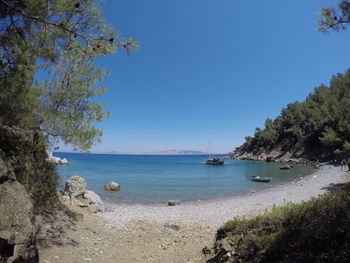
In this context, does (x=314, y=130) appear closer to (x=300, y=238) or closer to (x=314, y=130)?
(x=314, y=130)

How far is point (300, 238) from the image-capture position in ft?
13.9

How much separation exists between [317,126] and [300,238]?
2684 inches

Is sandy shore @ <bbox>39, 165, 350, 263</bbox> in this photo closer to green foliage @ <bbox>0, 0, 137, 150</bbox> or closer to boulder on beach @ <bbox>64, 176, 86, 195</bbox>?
green foliage @ <bbox>0, 0, 137, 150</bbox>

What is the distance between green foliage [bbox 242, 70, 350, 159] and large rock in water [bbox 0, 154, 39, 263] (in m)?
44.8

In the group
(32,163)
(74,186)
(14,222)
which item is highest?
(32,163)

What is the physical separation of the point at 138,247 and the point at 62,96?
18.7ft

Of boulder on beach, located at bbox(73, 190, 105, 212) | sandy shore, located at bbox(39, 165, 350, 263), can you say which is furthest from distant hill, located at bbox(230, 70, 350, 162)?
boulder on beach, located at bbox(73, 190, 105, 212)

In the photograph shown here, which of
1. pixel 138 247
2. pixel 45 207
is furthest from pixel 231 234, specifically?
pixel 45 207

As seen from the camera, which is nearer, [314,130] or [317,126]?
[317,126]

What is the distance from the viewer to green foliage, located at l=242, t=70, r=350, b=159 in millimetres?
48513

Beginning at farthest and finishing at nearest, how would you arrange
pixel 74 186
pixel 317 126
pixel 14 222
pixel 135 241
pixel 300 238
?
pixel 317 126 → pixel 74 186 → pixel 135 241 → pixel 300 238 → pixel 14 222

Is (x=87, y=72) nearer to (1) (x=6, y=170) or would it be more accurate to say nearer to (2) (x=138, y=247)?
(1) (x=6, y=170)

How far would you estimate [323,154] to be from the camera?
56094 mm

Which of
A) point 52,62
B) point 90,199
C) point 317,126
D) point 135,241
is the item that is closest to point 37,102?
point 52,62
